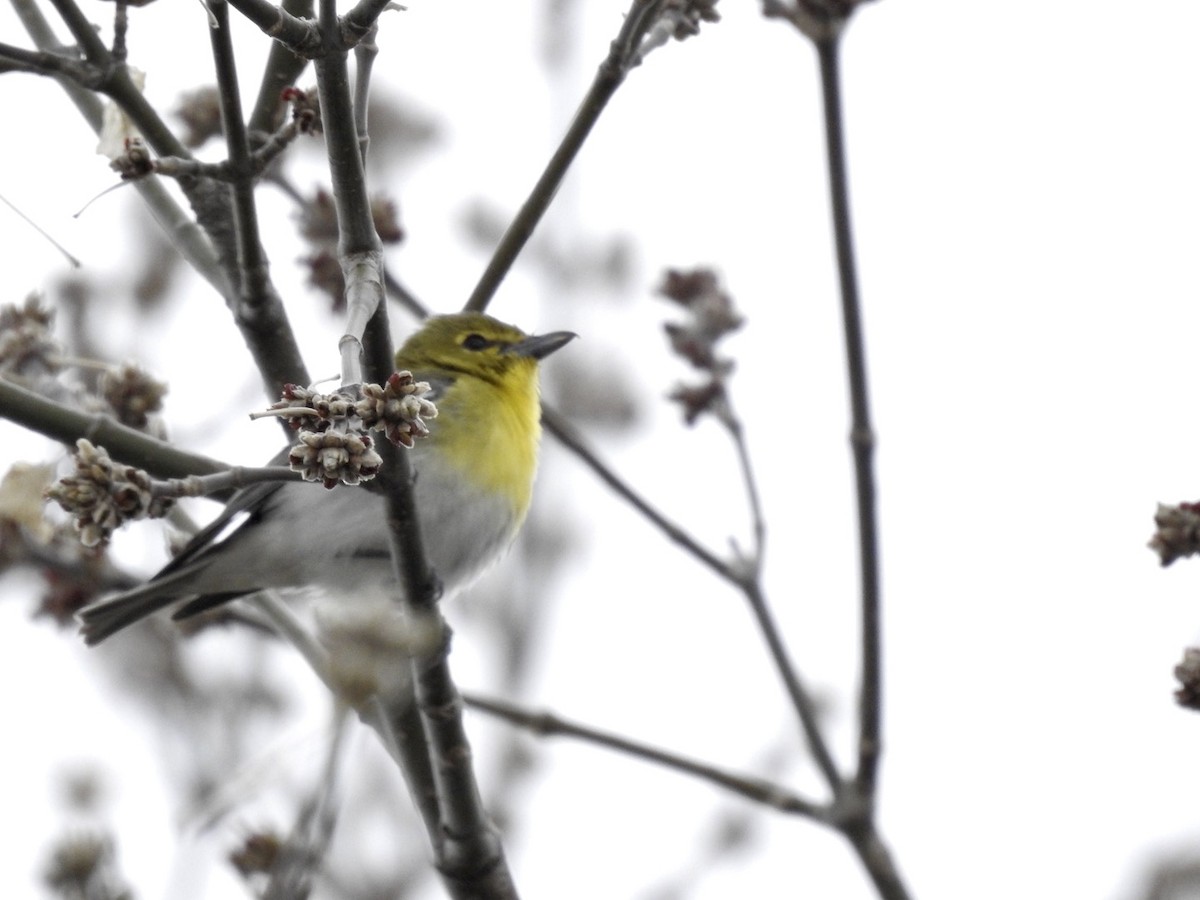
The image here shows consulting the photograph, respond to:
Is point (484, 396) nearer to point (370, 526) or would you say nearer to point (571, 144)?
point (370, 526)

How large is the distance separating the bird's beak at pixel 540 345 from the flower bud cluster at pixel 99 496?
160 inches

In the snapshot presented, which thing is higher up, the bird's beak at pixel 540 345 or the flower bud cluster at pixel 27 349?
the bird's beak at pixel 540 345

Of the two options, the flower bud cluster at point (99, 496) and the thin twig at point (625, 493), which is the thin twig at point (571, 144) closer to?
the thin twig at point (625, 493)

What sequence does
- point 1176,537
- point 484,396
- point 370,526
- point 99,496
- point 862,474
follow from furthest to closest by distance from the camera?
1. point 484,396
2. point 370,526
3. point 862,474
4. point 1176,537
5. point 99,496

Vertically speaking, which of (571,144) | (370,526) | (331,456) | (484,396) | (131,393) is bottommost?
(331,456)

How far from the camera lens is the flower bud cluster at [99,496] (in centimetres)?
213

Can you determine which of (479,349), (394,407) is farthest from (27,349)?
(479,349)

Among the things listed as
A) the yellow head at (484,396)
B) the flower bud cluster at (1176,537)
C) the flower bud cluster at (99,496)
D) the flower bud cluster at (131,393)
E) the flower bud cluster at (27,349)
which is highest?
the yellow head at (484,396)

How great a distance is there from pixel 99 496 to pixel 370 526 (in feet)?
10.6

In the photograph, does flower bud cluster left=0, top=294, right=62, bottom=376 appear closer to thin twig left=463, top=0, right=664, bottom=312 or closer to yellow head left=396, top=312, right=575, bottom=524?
thin twig left=463, top=0, right=664, bottom=312

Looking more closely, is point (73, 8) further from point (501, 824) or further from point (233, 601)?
point (501, 824)

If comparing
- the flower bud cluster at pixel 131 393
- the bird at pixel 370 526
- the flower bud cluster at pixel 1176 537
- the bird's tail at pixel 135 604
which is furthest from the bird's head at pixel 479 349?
the flower bud cluster at pixel 1176 537

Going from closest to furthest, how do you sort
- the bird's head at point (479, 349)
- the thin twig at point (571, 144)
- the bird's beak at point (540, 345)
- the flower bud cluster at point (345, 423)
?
the flower bud cluster at point (345, 423)
the thin twig at point (571, 144)
the bird's head at point (479, 349)
the bird's beak at point (540, 345)

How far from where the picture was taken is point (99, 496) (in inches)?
84.7
